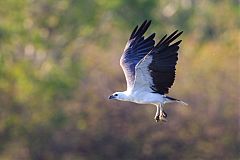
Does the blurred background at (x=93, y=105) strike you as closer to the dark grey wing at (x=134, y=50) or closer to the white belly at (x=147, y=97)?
the dark grey wing at (x=134, y=50)

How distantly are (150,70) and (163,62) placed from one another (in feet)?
0.69

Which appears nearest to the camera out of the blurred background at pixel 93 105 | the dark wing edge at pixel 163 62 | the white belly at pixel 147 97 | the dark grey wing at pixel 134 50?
the dark wing edge at pixel 163 62

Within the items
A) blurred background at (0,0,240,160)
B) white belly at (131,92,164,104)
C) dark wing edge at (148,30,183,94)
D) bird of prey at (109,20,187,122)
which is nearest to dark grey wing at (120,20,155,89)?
bird of prey at (109,20,187,122)

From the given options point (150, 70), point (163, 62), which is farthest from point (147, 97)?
point (163, 62)

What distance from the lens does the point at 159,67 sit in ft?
46.1

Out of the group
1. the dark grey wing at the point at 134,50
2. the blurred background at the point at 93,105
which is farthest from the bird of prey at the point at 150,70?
the blurred background at the point at 93,105

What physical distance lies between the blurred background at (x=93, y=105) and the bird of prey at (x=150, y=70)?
1285 centimetres

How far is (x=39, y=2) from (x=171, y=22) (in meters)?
10.6

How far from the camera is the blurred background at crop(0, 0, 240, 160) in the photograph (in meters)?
28.5

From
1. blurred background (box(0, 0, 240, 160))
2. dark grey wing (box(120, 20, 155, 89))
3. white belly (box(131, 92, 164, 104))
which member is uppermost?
blurred background (box(0, 0, 240, 160))

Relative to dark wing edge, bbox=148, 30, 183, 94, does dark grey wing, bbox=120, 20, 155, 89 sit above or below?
above

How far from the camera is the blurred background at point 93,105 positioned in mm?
28547

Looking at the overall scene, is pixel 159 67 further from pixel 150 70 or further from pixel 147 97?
pixel 147 97

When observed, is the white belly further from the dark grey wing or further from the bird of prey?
the dark grey wing
